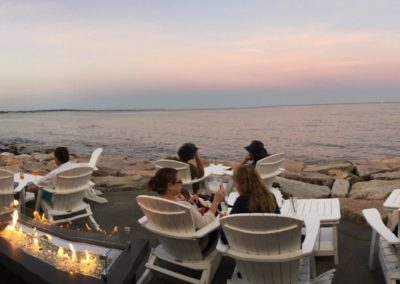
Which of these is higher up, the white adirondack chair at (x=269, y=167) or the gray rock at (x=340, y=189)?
the white adirondack chair at (x=269, y=167)

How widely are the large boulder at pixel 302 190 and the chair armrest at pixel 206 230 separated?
13.7 ft

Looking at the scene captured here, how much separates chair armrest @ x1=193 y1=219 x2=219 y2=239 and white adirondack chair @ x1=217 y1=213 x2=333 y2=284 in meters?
0.33

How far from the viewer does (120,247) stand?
3.01 m

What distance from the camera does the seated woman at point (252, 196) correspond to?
143 inches

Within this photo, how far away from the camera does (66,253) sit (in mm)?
2990

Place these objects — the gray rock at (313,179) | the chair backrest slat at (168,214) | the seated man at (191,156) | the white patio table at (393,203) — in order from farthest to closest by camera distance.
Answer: the gray rock at (313,179)
the seated man at (191,156)
the white patio table at (393,203)
the chair backrest slat at (168,214)

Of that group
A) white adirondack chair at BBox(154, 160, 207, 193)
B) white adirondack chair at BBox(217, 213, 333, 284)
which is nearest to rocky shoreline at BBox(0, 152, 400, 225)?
white adirondack chair at BBox(154, 160, 207, 193)

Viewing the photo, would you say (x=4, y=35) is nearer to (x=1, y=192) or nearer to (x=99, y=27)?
(x=99, y=27)

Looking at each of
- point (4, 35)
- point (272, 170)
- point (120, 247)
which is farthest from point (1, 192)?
point (4, 35)

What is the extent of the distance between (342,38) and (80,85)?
35.9m

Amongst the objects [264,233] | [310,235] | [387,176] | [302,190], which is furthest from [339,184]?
[264,233]

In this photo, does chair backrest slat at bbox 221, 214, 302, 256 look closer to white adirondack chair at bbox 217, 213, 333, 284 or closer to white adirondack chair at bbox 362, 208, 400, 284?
white adirondack chair at bbox 217, 213, 333, 284

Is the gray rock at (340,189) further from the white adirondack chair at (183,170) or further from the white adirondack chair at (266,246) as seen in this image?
the white adirondack chair at (266,246)

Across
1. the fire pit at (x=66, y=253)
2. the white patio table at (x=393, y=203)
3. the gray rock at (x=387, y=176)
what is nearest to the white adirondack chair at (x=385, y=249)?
the white patio table at (x=393, y=203)
